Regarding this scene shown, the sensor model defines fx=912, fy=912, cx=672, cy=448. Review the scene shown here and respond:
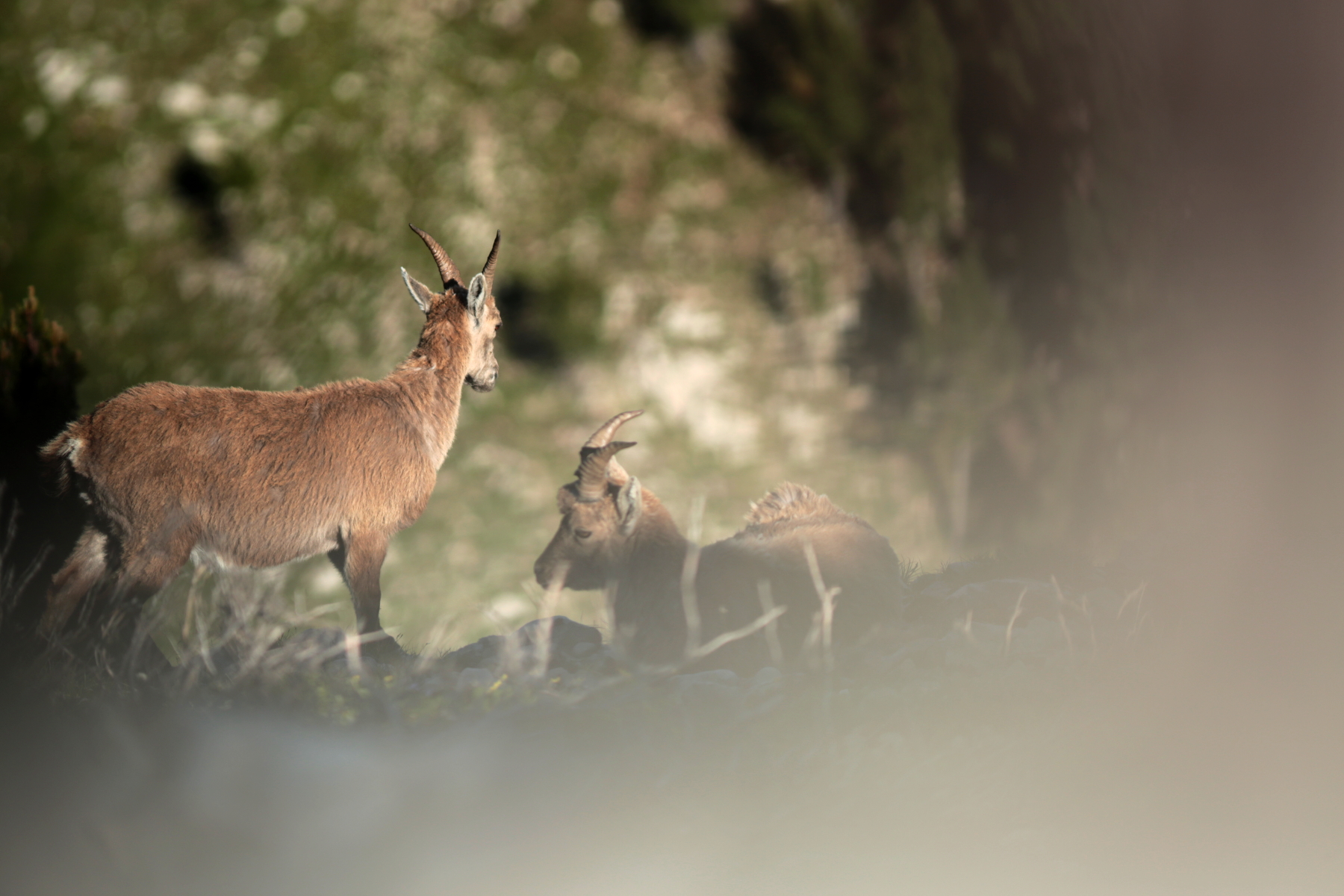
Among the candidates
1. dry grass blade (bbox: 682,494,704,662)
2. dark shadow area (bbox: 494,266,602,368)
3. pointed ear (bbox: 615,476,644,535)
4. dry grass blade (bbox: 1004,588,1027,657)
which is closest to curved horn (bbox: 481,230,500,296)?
dark shadow area (bbox: 494,266,602,368)

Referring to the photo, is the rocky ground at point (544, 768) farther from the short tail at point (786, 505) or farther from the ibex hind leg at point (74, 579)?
the short tail at point (786, 505)

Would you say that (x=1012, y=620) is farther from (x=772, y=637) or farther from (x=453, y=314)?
(x=453, y=314)

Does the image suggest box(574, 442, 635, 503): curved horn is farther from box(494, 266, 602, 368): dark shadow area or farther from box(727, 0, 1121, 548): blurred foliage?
box(727, 0, 1121, 548): blurred foliage

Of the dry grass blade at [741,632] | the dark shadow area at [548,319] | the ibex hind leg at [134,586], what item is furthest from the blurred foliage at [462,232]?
the ibex hind leg at [134,586]

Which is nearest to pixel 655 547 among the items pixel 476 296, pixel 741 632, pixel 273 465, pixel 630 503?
pixel 630 503

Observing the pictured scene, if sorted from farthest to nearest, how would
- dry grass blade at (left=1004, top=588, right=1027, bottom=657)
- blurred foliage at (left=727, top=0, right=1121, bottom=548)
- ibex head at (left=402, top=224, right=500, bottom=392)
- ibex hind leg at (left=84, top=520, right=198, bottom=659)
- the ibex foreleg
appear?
blurred foliage at (left=727, top=0, right=1121, bottom=548), dry grass blade at (left=1004, top=588, right=1027, bottom=657), ibex head at (left=402, top=224, right=500, bottom=392), the ibex foreleg, ibex hind leg at (left=84, top=520, right=198, bottom=659)

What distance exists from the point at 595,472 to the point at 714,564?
11.3 inches

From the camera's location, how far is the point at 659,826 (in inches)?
63.1

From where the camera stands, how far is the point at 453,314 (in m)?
1.68

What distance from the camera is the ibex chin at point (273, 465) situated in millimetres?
1478

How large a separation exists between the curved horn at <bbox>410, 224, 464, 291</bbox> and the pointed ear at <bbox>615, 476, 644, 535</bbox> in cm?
49

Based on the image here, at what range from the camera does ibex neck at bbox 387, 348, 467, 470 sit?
5.45 feet

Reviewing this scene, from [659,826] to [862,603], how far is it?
0.55m

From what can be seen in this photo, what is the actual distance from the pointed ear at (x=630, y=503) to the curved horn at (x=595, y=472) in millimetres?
35
